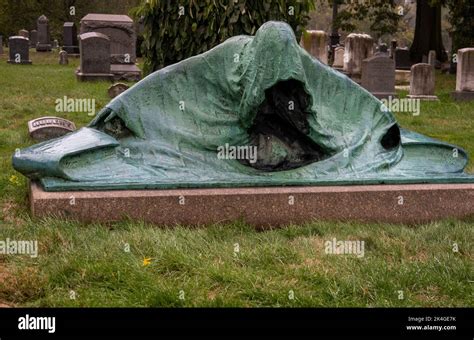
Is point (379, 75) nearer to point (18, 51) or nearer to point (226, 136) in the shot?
point (226, 136)

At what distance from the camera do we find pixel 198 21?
36.6 ft

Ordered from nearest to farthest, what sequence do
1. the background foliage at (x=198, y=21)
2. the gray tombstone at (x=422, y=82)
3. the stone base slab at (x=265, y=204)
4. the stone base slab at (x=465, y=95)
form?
1. the stone base slab at (x=265, y=204)
2. the background foliage at (x=198, y=21)
3. the gray tombstone at (x=422, y=82)
4. the stone base slab at (x=465, y=95)

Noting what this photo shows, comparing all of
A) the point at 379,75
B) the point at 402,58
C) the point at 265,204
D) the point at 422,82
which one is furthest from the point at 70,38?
the point at 265,204

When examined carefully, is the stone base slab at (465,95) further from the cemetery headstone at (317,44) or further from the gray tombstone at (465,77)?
the cemetery headstone at (317,44)

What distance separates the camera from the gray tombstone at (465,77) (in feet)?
59.4

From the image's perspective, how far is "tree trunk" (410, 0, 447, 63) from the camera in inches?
1209

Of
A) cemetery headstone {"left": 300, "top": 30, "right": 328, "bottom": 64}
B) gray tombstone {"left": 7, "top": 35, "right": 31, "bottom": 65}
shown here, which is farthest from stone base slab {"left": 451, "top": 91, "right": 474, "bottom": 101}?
gray tombstone {"left": 7, "top": 35, "right": 31, "bottom": 65}

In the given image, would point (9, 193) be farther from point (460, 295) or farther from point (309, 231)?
point (460, 295)

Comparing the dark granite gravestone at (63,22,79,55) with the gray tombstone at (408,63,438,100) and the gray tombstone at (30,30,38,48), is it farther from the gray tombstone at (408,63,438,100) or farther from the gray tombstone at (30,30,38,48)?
the gray tombstone at (408,63,438,100)

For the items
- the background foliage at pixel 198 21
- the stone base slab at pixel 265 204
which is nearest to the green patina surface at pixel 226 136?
the stone base slab at pixel 265 204

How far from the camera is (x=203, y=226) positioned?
6223 mm

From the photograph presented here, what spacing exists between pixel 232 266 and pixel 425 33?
2769 cm

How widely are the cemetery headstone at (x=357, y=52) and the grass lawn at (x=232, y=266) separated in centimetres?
1565

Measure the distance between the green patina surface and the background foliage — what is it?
12.8 ft
